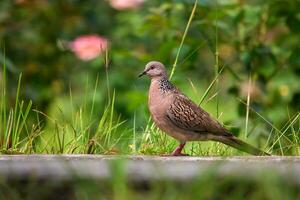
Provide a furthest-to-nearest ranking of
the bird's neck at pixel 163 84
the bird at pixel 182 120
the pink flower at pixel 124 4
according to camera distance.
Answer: the pink flower at pixel 124 4 → the bird's neck at pixel 163 84 → the bird at pixel 182 120

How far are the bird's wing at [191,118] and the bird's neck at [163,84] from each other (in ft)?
0.39

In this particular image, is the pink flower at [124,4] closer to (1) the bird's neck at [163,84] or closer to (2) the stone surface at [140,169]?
(1) the bird's neck at [163,84]

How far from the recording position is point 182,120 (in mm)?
5488

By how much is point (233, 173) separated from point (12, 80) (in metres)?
5.37

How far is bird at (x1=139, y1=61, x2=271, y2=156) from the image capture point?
5383mm

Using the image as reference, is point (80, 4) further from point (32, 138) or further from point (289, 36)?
point (32, 138)

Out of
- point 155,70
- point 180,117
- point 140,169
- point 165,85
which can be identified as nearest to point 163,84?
point 165,85

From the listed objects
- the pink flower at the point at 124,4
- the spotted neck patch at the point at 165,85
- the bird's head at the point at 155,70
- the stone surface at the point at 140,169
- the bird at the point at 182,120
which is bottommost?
the bird at the point at 182,120

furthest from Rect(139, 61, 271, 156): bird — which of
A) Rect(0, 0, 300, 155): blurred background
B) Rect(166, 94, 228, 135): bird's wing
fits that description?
Rect(0, 0, 300, 155): blurred background

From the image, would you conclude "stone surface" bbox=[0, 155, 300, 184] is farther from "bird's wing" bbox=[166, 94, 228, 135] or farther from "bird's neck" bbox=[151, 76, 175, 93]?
"bird's neck" bbox=[151, 76, 175, 93]

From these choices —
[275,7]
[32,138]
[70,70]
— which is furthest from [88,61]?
[32,138]

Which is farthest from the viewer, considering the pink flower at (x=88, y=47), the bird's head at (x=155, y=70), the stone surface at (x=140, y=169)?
the pink flower at (x=88, y=47)

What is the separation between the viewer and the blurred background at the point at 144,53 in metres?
6.79

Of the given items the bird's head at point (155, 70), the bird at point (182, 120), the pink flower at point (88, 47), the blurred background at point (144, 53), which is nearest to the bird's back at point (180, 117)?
the bird at point (182, 120)
